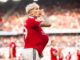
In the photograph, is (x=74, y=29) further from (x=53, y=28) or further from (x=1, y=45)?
(x=1, y=45)

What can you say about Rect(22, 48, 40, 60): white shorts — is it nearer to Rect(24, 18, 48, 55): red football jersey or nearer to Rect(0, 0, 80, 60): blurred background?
→ Rect(24, 18, 48, 55): red football jersey

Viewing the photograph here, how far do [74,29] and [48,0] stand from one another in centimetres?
216

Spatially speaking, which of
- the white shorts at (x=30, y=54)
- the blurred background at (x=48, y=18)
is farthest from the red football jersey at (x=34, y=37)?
the blurred background at (x=48, y=18)

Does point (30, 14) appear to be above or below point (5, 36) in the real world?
above

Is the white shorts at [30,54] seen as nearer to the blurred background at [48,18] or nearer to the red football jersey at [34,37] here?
the red football jersey at [34,37]

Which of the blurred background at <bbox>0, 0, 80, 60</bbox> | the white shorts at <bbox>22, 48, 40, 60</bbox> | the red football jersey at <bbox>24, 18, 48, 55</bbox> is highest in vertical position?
the red football jersey at <bbox>24, 18, 48, 55</bbox>

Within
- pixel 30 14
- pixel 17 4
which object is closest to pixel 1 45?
pixel 17 4

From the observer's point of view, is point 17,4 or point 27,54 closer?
point 27,54

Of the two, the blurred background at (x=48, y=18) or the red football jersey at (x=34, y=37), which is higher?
the red football jersey at (x=34, y=37)

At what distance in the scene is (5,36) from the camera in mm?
15031

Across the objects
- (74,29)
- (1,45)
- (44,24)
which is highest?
(44,24)

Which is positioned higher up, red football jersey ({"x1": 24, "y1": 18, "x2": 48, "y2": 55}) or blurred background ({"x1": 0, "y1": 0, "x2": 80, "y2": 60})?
red football jersey ({"x1": 24, "y1": 18, "x2": 48, "y2": 55})

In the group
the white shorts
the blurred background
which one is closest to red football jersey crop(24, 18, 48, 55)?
the white shorts

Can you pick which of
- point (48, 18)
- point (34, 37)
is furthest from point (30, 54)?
point (48, 18)
